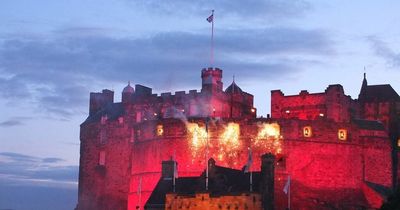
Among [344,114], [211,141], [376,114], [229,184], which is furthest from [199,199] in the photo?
[376,114]

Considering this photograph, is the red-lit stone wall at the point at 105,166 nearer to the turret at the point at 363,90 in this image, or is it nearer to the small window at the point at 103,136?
the small window at the point at 103,136

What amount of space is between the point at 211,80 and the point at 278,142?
10.5 m

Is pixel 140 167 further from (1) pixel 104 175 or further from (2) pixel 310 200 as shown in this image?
(2) pixel 310 200

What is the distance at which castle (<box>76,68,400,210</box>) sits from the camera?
65.3 m

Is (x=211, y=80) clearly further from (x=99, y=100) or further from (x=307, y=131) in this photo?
(x=99, y=100)

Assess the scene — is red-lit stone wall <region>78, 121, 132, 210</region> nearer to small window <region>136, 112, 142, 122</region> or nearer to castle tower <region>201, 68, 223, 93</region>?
small window <region>136, 112, 142, 122</region>

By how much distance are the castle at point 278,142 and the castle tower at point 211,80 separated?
0.31 feet

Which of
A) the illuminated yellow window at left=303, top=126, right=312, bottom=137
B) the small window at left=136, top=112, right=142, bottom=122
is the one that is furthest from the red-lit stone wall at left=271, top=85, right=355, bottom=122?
the small window at left=136, top=112, right=142, bottom=122

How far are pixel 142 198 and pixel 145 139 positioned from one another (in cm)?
530

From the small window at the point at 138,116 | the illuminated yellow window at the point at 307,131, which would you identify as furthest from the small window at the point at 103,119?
the illuminated yellow window at the point at 307,131

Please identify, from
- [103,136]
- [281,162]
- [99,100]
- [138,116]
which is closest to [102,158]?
[103,136]

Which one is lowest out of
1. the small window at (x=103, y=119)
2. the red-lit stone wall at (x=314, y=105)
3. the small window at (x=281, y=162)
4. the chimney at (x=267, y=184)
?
the chimney at (x=267, y=184)

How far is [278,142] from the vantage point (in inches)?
2598

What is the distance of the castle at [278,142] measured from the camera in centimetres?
6531
